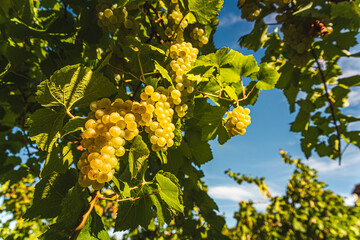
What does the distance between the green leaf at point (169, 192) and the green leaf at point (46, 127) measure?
47cm

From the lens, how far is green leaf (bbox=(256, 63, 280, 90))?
3.92 ft

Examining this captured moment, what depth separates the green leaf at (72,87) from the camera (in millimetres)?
824

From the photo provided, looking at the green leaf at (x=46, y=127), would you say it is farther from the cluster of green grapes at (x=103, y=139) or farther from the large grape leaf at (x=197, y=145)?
the large grape leaf at (x=197, y=145)

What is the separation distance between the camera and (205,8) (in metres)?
1.18

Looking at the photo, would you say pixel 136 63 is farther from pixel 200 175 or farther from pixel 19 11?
pixel 200 175

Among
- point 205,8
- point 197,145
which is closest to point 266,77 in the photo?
point 205,8

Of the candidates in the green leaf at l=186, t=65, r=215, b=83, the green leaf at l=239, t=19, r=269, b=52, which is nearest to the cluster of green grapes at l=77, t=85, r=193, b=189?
the green leaf at l=186, t=65, r=215, b=83

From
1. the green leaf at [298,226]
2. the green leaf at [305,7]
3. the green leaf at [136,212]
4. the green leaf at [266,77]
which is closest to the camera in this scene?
the green leaf at [136,212]

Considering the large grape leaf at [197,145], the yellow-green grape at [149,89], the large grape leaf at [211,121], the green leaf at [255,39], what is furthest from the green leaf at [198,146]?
the green leaf at [255,39]

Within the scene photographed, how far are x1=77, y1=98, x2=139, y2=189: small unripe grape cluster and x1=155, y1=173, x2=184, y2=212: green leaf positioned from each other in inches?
10.3

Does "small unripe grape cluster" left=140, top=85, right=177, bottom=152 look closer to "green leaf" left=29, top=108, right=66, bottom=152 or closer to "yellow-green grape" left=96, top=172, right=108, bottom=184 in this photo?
"yellow-green grape" left=96, top=172, right=108, bottom=184

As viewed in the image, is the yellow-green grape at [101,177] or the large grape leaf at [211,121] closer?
the yellow-green grape at [101,177]

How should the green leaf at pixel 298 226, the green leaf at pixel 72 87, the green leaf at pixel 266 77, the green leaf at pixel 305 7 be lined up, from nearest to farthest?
the green leaf at pixel 72 87
the green leaf at pixel 266 77
the green leaf at pixel 305 7
the green leaf at pixel 298 226

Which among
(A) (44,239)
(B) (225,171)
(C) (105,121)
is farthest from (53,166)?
(B) (225,171)
